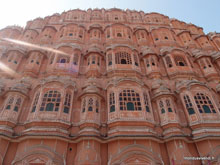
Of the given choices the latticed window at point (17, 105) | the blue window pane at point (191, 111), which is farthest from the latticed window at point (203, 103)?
the latticed window at point (17, 105)

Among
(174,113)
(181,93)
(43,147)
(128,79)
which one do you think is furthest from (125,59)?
(43,147)

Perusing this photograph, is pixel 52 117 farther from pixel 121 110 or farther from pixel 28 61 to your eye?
pixel 28 61

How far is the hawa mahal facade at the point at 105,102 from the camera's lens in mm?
11250

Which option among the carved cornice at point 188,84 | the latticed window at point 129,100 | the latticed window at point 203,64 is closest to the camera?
the latticed window at point 129,100

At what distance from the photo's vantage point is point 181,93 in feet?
48.5

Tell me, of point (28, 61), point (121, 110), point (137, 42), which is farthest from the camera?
point (137, 42)

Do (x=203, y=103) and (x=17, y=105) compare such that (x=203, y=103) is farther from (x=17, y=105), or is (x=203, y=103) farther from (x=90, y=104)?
(x=17, y=105)

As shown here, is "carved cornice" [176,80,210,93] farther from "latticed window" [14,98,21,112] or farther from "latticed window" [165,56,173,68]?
"latticed window" [14,98,21,112]

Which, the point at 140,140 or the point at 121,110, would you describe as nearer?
the point at 140,140

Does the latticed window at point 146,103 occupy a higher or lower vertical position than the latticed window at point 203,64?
lower

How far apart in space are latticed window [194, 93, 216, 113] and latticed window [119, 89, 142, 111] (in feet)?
15.9

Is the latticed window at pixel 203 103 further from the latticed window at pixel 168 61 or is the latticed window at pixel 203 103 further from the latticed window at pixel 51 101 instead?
the latticed window at pixel 51 101

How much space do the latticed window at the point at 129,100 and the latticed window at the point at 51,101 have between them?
506 cm

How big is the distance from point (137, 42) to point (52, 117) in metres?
14.8
